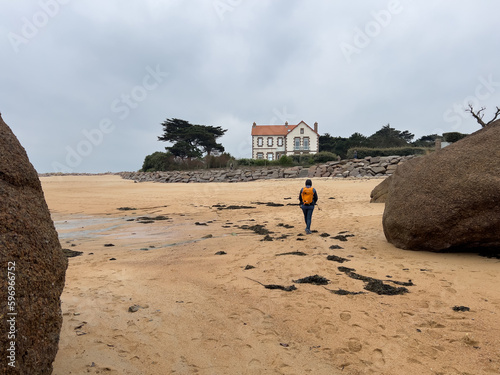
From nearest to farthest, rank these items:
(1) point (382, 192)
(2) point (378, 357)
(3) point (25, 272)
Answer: (3) point (25, 272) < (2) point (378, 357) < (1) point (382, 192)

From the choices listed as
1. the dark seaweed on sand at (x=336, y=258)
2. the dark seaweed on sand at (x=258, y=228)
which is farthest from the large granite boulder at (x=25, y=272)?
the dark seaweed on sand at (x=258, y=228)

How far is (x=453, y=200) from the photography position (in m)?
5.35

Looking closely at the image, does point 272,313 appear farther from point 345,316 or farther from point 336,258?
point 336,258

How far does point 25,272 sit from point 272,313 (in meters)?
2.58

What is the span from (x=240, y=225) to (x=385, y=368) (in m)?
7.74

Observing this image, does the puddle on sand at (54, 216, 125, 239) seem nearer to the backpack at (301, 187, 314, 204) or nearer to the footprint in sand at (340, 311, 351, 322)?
the backpack at (301, 187, 314, 204)

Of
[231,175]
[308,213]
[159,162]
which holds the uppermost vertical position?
[159,162]

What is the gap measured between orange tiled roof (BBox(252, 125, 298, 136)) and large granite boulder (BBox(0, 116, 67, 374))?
56667 mm

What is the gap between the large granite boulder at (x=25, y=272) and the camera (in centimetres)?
171

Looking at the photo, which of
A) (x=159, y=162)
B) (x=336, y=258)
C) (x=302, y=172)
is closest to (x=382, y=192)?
(x=336, y=258)

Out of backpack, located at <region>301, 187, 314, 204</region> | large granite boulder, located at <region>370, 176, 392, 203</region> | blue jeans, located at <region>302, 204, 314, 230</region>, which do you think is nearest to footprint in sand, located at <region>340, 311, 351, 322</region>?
blue jeans, located at <region>302, 204, 314, 230</region>

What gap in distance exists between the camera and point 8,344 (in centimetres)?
165

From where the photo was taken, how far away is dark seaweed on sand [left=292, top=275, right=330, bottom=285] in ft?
14.8

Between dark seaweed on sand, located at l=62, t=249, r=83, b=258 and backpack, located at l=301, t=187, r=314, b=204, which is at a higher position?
backpack, located at l=301, t=187, r=314, b=204
